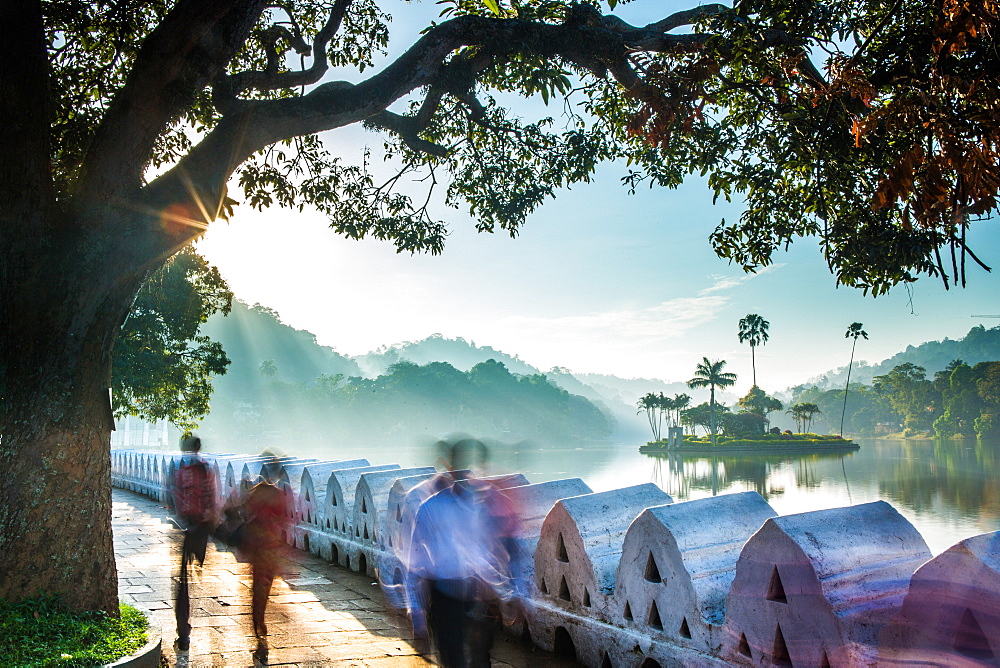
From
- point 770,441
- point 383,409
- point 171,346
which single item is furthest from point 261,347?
point 171,346

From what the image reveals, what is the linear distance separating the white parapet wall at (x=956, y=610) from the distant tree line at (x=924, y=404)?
298ft

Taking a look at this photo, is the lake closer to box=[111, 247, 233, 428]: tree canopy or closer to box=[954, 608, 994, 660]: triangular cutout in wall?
box=[111, 247, 233, 428]: tree canopy

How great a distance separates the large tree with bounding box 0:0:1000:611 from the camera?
3.28 meters

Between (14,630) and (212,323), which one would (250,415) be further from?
(14,630)

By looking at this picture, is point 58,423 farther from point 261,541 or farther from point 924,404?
point 924,404

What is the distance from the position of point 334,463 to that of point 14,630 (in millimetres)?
4687

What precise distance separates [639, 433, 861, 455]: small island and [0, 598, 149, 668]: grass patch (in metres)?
65.7

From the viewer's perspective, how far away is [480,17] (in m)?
5.53

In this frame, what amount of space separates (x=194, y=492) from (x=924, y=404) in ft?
358

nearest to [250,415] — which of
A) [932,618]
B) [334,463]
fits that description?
[334,463]

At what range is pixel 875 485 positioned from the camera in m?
34.8

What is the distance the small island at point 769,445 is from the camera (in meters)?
64.9

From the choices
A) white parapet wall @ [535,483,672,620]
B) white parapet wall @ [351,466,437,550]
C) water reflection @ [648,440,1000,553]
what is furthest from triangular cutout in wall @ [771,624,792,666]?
water reflection @ [648,440,1000,553]

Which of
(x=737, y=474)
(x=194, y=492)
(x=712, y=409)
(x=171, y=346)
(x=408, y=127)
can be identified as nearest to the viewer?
(x=194, y=492)
